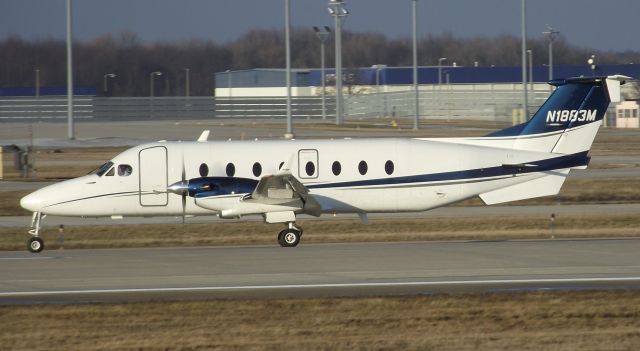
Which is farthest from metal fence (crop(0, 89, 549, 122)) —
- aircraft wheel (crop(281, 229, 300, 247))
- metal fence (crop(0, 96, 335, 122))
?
aircraft wheel (crop(281, 229, 300, 247))

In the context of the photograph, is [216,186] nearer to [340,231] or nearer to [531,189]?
[340,231]

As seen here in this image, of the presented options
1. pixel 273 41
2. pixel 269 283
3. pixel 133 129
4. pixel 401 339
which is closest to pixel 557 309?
pixel 401 339

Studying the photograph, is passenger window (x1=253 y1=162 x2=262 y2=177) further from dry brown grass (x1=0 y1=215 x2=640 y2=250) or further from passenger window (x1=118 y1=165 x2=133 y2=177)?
passenger window (x1=118 y1=165 x2=133 y2=177)

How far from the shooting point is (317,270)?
21.5 meters

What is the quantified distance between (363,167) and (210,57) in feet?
394

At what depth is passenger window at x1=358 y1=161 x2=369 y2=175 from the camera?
26.9 metres

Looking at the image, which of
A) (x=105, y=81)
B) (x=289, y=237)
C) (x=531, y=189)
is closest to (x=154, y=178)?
(x=289, y=237)

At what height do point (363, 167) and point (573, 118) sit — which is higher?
point (573, 118)

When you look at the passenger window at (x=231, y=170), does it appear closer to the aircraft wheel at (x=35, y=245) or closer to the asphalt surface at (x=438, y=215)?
the asphalt surface at (x=438, y=215)

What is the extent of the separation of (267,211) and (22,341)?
38.6ft

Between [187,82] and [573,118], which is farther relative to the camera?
[187,82]

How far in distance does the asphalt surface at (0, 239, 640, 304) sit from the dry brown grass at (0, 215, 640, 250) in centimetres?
170

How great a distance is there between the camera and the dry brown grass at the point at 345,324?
14742 mm

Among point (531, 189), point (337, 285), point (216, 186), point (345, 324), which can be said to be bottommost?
point (345, 324)
